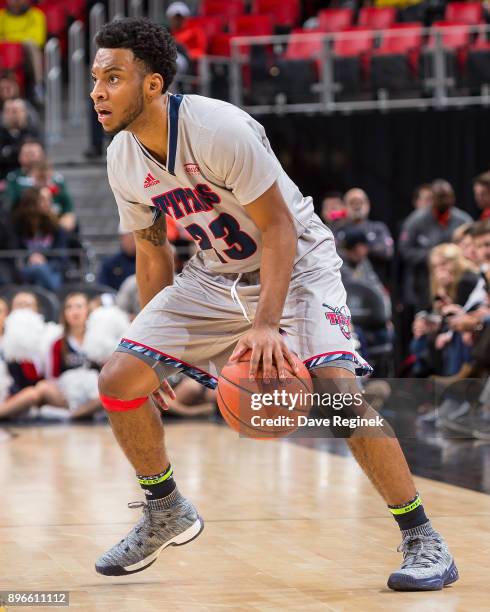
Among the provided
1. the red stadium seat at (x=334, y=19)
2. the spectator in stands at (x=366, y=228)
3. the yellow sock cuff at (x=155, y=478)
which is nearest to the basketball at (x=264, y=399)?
the yellow sock cuff at (x=155, y=478)

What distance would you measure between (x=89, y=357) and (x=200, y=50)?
5.31 m

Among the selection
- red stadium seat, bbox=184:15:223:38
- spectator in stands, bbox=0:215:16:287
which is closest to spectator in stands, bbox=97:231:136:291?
spectator in stands, bbox=0:215:16:287

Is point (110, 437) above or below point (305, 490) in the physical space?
below

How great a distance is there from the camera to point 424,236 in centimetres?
1054

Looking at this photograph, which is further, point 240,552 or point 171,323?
point 240,552

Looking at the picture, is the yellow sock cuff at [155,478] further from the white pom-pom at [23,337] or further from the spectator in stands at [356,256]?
the spectator in stands at [356,256]

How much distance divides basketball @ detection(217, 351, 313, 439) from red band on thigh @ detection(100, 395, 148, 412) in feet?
1.13

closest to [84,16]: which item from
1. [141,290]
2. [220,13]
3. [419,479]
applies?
[220,13]

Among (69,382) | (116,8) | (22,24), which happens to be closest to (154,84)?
(69,382)

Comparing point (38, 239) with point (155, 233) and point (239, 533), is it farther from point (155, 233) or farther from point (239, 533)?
point (155, 233)

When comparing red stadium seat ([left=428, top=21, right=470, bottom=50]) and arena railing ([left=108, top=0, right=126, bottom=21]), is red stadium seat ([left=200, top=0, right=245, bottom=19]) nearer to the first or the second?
arena railing ([left=108, top=0, right=126, bottom=21])

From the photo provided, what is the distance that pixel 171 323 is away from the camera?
3.99 m

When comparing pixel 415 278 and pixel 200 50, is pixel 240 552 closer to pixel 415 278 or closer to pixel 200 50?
pixel 415 278

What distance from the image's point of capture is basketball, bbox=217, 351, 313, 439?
11.8ft
